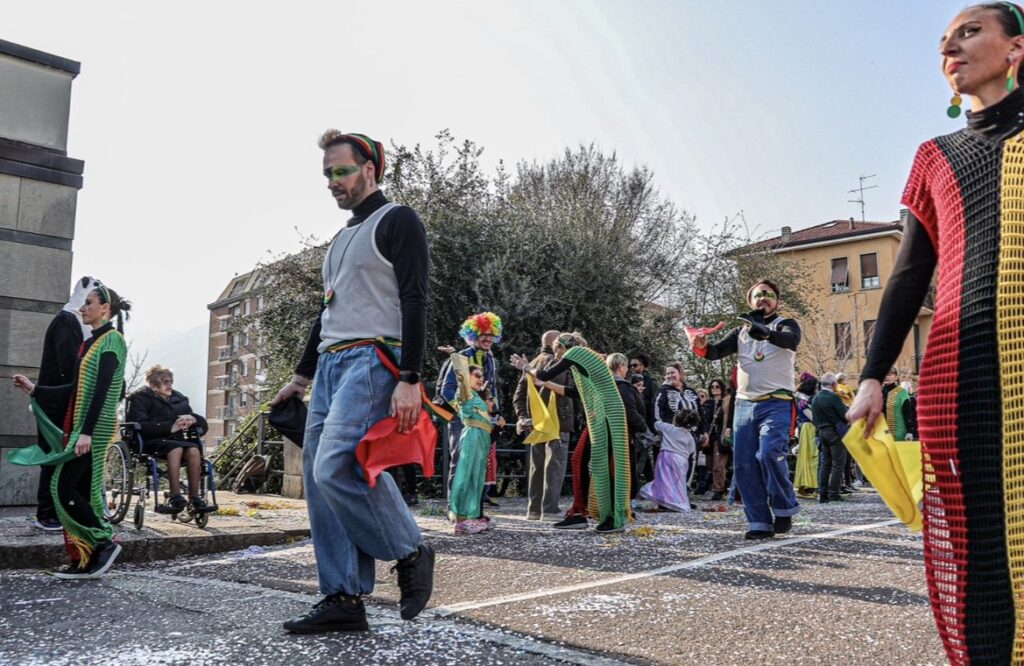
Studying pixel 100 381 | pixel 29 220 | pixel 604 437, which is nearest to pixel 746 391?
pixel 604 437

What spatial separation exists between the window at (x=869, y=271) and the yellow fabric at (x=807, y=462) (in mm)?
33283

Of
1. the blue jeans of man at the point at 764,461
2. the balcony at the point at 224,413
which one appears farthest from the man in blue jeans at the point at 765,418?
the balcony at the point at 224,413

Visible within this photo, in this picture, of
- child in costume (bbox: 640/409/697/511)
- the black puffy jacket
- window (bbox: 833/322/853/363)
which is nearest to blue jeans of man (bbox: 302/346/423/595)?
the black puffy jacket

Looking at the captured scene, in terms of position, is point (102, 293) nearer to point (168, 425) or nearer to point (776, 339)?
point (168, 425)

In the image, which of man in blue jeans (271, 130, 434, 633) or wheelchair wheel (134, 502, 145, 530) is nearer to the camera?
man in blue jeans (271, 130, 434, 633)

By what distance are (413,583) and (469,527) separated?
14.5 ft

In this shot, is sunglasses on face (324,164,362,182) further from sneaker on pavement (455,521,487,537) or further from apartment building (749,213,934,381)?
apartment building (749,213,934,381)

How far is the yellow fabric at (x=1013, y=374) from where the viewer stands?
81.2 inches

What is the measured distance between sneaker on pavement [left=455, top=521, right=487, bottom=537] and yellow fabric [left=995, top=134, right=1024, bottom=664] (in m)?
6.20

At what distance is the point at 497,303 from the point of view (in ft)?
51.4

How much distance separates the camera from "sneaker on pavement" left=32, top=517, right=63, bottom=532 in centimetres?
704

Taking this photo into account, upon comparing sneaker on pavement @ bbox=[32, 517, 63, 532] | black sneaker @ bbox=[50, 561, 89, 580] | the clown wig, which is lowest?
black sneaker @ bbox=[50, 561, 89, 580]

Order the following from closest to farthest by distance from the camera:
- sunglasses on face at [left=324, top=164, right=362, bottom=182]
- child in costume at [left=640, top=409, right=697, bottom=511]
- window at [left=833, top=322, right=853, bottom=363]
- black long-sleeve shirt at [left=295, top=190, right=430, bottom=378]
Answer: black long-sleeve shirt at [left=295, top=190, right=430, bottom=378], sunglasses on face at [left=324, top=164, right=362, bottom=182], child in costume at [left=640, top=409, right=697, bottom=511], window at [left=833, top=322, right=853, bottom=363]

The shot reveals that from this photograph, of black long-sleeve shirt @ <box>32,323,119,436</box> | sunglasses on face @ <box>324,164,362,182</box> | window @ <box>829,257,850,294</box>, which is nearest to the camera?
sunglasses on face @ <box>324,164,362,182</box>
